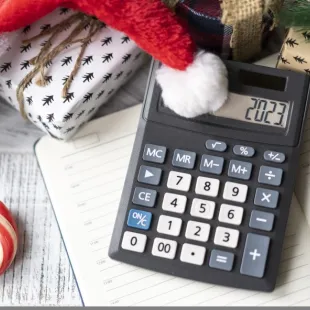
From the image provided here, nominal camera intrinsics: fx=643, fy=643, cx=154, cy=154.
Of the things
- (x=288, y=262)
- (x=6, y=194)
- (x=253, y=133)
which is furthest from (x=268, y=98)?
(x=6, y=194)

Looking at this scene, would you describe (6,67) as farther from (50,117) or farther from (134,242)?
(134,242)

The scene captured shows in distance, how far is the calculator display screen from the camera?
1.67 feet

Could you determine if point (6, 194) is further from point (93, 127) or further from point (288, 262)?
point (288, 262)

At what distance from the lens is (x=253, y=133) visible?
0.51 metres

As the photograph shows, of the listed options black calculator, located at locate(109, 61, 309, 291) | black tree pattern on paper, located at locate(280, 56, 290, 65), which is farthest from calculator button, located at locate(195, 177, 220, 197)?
black tree pattern on paper, located at locate(280, 56, 290, 65)

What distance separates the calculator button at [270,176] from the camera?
0.50m

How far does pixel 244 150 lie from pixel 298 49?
0.30 feet

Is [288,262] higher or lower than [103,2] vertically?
lower

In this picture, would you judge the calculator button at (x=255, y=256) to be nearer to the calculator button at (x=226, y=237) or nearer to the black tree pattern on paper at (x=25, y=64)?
the calculator button at (x=226, y=237)

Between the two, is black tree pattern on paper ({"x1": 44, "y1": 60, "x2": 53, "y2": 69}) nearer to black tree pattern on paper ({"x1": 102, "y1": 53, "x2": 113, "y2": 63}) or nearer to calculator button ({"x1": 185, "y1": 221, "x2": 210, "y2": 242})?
black tree pattern on paper ({"x1": 102, "y1": 53, "x2": 113, "y2": 63})

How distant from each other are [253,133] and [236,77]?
5 centimetres

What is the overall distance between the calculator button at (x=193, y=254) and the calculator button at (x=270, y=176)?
0.07 meters

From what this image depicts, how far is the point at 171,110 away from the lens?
518mm

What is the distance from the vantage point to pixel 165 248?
499 mm
